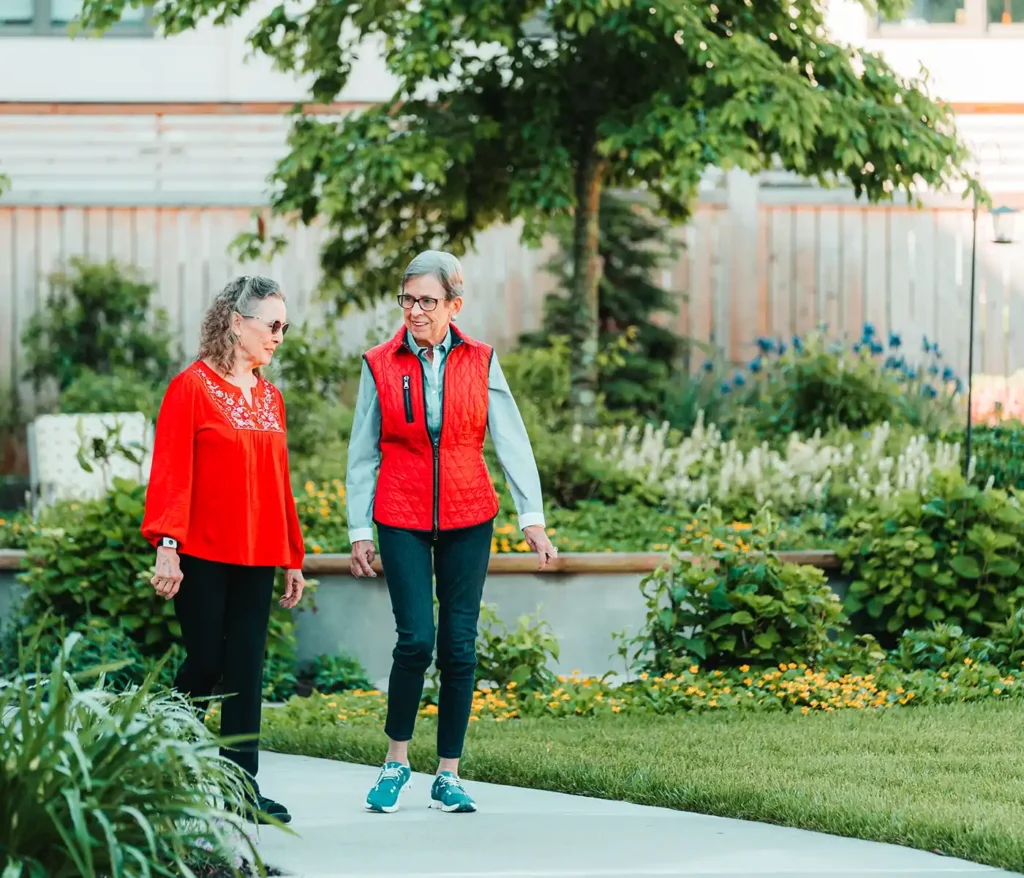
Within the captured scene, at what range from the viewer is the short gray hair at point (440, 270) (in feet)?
15.4

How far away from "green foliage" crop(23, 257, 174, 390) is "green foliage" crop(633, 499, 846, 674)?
5.97 m

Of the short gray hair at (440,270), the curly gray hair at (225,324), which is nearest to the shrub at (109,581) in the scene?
the curly gray hair at (225,324)

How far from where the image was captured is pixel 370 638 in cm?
756

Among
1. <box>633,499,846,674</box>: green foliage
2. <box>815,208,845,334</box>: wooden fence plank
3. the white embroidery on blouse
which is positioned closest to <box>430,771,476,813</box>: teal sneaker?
the white embroidery on blouse

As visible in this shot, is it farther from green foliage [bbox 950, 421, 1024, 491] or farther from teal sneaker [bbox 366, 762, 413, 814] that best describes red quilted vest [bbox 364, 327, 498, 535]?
green foliage [bbox 950, 421, 1024, 491]

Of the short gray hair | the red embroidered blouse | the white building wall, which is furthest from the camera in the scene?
the white building wall

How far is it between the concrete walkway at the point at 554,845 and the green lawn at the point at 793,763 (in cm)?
11

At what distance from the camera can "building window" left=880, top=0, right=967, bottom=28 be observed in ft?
46.6

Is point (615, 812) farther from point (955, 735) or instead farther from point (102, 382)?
point (102, 382)

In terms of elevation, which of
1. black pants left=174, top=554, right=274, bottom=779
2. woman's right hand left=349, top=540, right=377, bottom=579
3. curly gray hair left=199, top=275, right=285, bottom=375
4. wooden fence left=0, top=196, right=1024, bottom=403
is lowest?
black pants left=174, top=554, right=274, bottom=779

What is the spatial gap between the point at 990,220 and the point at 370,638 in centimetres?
723

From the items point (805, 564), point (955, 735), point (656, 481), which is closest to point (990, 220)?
point (656, 481)

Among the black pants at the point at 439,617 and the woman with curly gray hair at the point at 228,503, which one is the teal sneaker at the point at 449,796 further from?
the woman with curly gray hair at the point at 228,503

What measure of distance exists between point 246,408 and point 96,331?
775 cm
